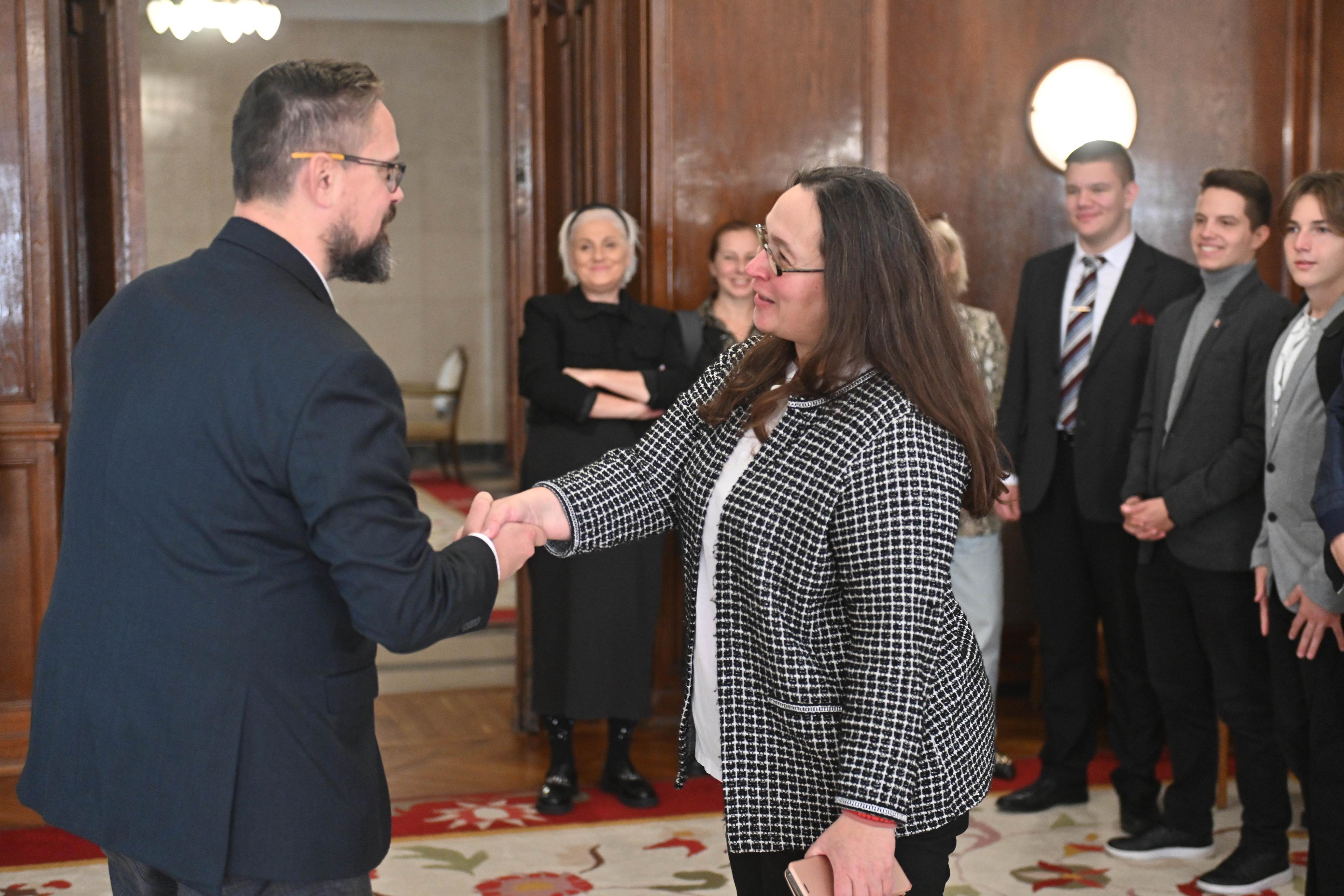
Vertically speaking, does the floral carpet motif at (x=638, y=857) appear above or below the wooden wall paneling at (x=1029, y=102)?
below

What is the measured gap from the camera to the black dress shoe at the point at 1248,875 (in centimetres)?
324

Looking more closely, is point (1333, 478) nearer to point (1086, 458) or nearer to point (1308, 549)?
point (1308, 549)

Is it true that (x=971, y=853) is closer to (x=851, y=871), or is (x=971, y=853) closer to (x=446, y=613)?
(x=851, y=871)

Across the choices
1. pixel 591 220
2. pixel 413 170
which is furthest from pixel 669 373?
pixel 413 170

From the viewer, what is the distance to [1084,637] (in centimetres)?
385

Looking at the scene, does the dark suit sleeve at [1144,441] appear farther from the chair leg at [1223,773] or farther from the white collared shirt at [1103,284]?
the chair leg at [1223,773]

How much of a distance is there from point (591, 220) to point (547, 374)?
0.52m

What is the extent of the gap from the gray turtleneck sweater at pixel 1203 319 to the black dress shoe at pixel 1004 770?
1.27 m

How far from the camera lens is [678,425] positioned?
2125mm

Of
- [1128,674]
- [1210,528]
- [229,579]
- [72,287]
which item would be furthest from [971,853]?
[72,287]

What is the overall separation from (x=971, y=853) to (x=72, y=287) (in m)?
3.22

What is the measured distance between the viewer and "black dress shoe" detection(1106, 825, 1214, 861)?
347 cm

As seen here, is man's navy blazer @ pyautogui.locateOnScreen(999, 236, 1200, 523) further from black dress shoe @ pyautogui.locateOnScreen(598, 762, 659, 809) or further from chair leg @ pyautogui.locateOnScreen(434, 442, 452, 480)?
chair leg @ pyautogui.locateOnScreen(434, 442, 452, 480)

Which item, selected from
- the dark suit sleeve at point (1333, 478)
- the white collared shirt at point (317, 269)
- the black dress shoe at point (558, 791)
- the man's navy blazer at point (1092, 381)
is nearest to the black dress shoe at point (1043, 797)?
the man's navy blazer at point (1092, 381)
